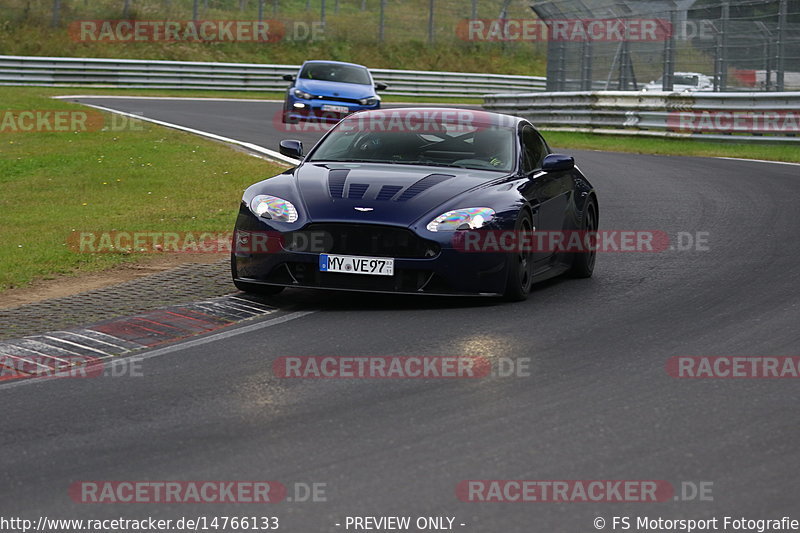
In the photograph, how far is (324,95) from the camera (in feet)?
92.2

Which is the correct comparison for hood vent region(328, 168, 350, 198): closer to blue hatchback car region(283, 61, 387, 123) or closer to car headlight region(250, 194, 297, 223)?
car headlight region(250, 194, 297, 223)

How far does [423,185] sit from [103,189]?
8.26m

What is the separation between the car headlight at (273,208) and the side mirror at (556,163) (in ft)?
6.92

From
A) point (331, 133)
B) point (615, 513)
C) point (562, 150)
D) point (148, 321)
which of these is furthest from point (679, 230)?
point (562, 150)

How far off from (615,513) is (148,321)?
459 cm

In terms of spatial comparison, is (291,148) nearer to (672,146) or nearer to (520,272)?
(520,272)

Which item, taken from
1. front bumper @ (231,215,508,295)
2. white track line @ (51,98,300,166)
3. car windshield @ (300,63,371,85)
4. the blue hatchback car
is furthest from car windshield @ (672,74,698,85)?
front bumper @ (231,215,508,295)

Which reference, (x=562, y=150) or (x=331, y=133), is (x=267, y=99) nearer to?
(x=562, y=150)

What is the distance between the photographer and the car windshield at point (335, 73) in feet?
95.3

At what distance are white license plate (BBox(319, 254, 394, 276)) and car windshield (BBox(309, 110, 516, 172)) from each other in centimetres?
149

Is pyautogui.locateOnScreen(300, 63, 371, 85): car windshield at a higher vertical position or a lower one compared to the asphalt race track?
higher

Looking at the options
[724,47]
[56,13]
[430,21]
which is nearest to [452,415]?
[724,47]

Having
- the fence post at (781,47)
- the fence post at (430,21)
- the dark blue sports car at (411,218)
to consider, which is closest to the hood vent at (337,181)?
the dark blue sports car at (411,218)

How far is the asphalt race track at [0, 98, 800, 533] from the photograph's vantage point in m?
5.05
